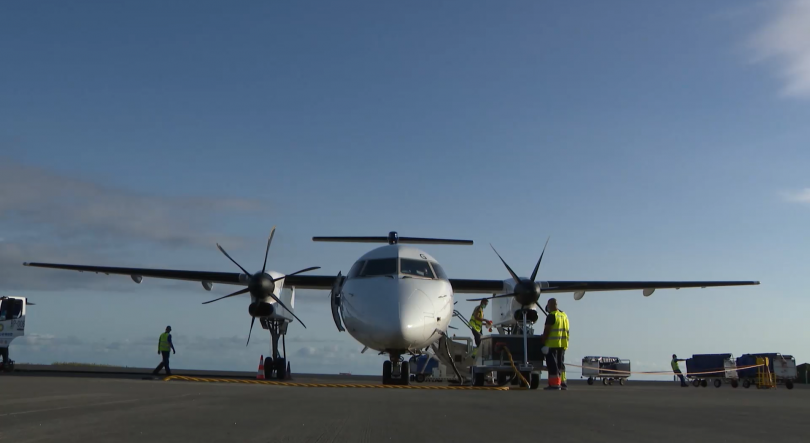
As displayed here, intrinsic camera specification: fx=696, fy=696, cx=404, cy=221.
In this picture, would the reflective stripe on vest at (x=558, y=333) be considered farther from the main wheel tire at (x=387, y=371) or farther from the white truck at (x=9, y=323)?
the white truck at (x=9, y=323)

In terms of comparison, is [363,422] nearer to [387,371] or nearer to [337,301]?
[387,371]

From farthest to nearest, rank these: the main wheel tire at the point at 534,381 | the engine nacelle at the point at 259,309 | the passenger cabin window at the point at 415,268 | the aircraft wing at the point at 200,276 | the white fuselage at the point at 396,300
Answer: the aircraft wing at the point at 200,276 → the engine nacelle at the point at 259,309 → the passenger cabin window at the point at 415,268 → the main wheel tire at the point at 534,381 → the white fuselage at the point at 396,300

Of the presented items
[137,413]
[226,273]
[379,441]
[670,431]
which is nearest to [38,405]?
[137,413]

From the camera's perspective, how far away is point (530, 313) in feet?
67.7

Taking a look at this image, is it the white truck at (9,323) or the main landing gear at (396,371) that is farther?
the white truck at (9,323)

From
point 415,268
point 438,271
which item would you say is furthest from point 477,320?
point 415,268

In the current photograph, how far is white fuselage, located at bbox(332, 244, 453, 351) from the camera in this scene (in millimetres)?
14992

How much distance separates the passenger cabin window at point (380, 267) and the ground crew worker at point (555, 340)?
3.70 meters

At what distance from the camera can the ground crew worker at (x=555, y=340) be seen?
15500mm

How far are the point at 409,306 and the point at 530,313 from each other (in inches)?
261

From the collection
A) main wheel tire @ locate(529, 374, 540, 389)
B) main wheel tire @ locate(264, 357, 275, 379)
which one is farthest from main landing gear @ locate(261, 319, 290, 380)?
main wheel tire @ locate(529, 374, 540, 389)

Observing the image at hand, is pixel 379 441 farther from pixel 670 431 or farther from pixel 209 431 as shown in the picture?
pixel 670 431

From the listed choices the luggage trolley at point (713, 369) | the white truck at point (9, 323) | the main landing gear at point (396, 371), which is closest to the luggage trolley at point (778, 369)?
the luggage trolley at point (713, 369)

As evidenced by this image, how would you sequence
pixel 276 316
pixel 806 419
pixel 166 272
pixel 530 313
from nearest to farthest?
pixel 806 419
pixel 530 313
pixel 276 316
pixel 166 272
